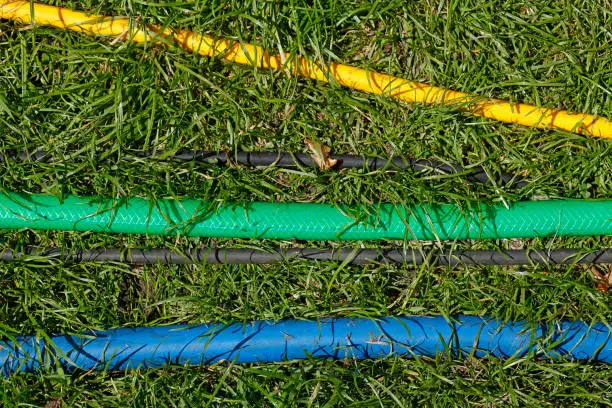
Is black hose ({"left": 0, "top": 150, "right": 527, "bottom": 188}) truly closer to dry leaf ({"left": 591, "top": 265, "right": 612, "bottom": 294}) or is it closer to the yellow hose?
the yellow hose

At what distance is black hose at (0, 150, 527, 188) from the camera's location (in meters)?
2.76

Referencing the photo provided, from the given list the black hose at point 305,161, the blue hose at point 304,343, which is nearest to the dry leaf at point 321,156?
the black hose at point 305,161

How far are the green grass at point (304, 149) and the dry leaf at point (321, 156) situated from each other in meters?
0.05

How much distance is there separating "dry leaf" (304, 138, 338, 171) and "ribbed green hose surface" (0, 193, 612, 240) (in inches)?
6.4

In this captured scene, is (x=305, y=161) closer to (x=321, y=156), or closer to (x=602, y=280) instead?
(x=321, y=156)

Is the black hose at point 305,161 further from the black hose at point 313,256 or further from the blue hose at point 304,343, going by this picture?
the blue hose at point 304,343

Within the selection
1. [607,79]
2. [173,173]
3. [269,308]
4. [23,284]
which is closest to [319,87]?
Result: [173,173]

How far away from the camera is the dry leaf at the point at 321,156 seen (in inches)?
109

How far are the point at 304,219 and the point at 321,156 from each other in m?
0.27

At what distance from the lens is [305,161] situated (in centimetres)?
279

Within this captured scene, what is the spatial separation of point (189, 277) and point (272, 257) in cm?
35

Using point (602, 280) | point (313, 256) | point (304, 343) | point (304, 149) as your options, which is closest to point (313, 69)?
point (304, 149)

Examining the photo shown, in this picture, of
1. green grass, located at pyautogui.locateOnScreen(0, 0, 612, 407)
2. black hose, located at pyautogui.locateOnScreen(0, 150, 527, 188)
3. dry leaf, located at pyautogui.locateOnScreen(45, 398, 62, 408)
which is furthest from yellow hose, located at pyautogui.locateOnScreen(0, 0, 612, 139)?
dry leaf, located at pyautogui.locateOnScreen(45, 398, 62, 408)

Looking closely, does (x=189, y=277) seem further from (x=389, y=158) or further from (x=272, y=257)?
(x=389, y=158)
